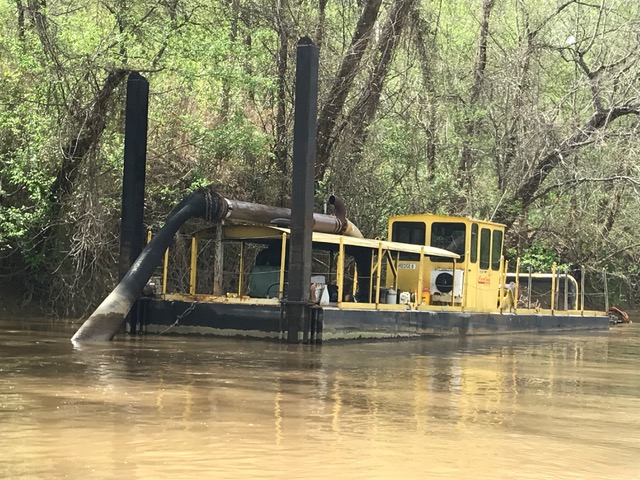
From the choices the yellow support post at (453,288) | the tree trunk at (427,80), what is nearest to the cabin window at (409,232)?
the yellow support post at (453,288)

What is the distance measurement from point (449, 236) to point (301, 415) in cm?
1360

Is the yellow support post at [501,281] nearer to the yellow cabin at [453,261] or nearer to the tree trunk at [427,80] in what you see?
the yellow cabin at [453,261]

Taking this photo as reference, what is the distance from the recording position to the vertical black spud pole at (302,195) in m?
16.2

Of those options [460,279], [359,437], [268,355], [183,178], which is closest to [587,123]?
[460,279]

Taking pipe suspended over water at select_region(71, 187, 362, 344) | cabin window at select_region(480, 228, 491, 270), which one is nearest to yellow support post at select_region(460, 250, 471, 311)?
cabin window at select_region(480, 228, 491, 270)

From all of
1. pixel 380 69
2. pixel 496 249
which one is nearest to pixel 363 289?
pixel 496 249

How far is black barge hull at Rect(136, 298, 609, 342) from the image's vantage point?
1664 centimetres

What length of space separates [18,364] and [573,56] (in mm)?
20348

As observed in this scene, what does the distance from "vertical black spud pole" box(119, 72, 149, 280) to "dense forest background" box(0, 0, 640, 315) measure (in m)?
1.80

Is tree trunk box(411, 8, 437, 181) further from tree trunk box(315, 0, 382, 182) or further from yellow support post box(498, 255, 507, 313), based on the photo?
yellow support post box(498, 255, 507, 313)

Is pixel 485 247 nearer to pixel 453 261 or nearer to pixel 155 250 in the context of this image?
pixel 453 261

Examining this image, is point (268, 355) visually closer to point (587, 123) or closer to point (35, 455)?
point (35, 455)

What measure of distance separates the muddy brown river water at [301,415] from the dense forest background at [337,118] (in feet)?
22.4

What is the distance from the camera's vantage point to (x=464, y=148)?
29.3 m
